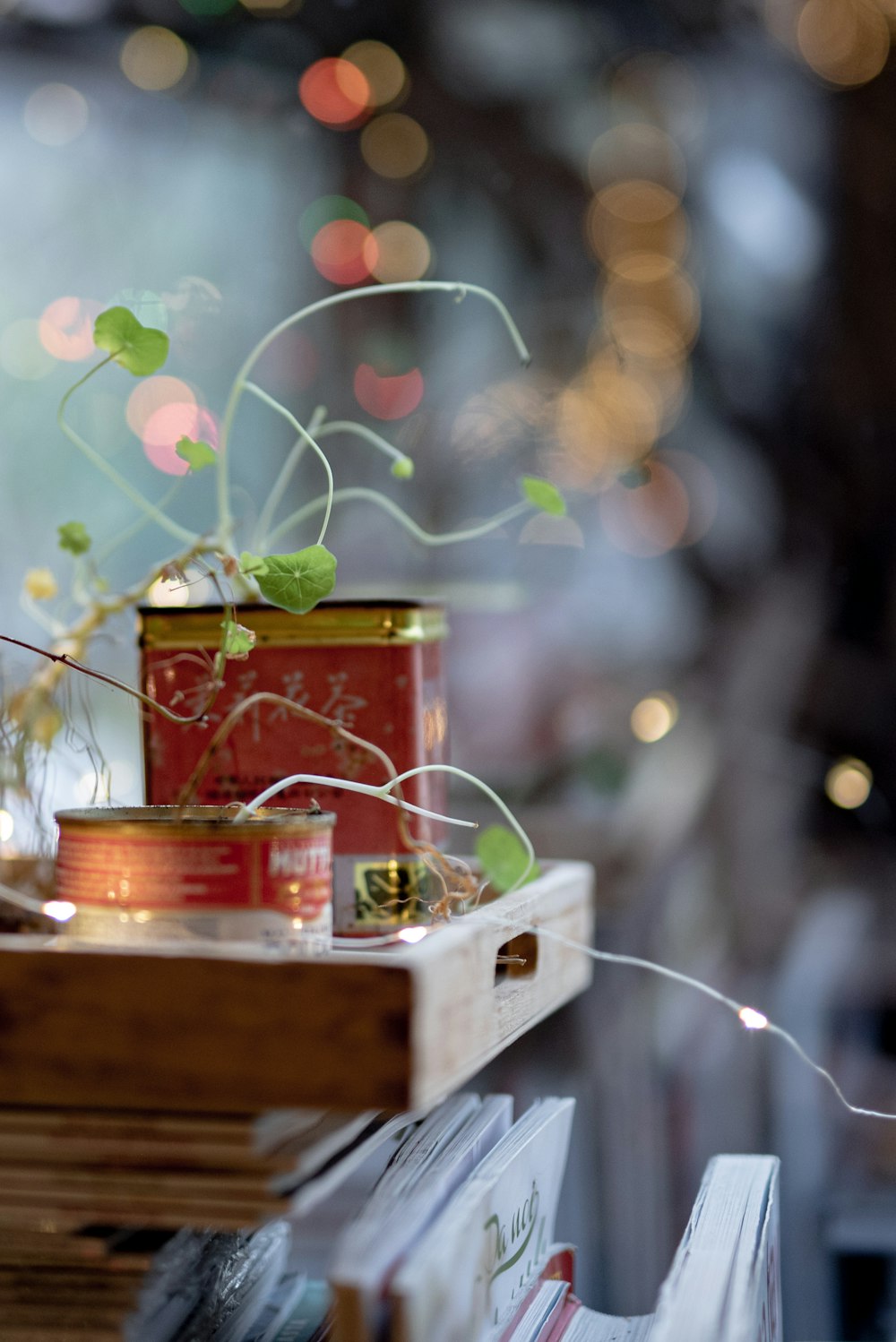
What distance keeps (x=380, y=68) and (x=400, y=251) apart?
0.72ft

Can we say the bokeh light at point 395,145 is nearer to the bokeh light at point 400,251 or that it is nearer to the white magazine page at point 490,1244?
the bokeh light at point 400,251

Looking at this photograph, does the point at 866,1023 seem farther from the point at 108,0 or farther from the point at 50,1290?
the point at 108,0

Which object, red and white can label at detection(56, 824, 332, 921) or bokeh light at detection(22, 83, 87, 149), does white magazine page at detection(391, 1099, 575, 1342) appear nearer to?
red and white can label at detection(56, 824, 332, 921)

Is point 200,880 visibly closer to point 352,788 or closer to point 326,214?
point 352,788

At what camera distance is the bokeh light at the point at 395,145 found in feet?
4.88

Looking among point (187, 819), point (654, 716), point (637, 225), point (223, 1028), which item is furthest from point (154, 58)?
point (223, 1028)

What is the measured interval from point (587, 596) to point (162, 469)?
52cm

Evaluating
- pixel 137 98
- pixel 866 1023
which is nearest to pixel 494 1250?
pixel 866 1023

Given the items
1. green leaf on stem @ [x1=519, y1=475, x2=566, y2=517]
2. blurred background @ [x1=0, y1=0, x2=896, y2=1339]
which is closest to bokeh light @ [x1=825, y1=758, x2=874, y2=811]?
blurred background @ [x1=0, y1=0, x2=896, y2=1339]

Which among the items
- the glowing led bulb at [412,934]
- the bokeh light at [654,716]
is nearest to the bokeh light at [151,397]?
the bokeh light at [654,716]

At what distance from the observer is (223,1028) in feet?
1.45

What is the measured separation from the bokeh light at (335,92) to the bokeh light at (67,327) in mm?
364

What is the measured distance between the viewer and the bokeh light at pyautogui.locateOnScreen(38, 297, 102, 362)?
1.56 m

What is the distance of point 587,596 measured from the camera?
4.75ft
